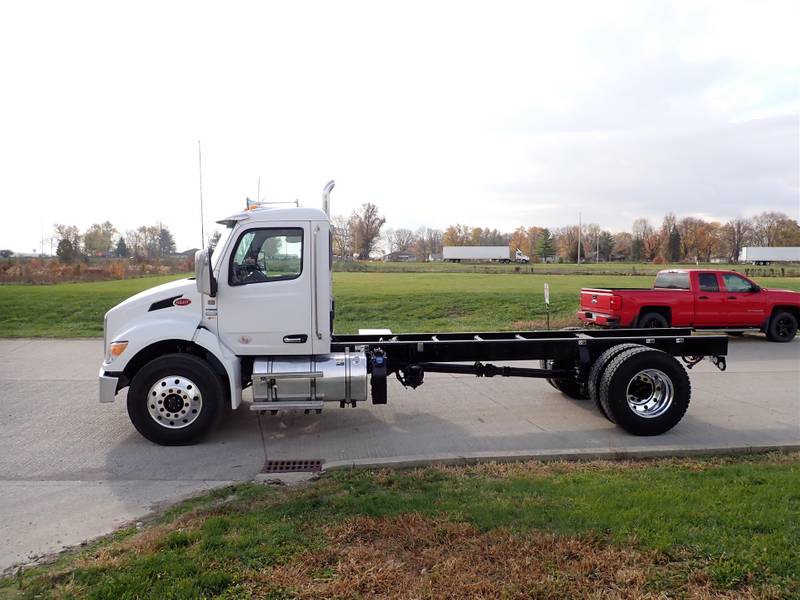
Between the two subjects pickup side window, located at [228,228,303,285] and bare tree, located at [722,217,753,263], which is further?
bare tree, located at [722,217,753,263]

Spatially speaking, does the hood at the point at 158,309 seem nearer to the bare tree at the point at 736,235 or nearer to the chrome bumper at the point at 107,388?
the chrome bumper at the point at 107,388

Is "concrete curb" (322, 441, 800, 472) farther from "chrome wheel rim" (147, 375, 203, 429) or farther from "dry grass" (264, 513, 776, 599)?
"chrome wheel rim" (147, 375, 203, 429)

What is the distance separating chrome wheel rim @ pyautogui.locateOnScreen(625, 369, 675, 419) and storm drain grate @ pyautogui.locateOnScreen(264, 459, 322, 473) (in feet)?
12.3

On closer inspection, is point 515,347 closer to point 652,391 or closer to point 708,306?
point 652,391

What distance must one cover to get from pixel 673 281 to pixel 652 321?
2028 mm

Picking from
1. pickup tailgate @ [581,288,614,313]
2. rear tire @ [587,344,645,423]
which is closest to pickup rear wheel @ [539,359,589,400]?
rear tire @ [587,344,645,423]

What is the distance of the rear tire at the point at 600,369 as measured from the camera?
743 cm

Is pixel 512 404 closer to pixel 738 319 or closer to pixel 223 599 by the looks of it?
pixel 223 599

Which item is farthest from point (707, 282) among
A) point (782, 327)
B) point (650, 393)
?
point (650, 393)

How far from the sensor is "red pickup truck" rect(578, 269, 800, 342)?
14.7 m

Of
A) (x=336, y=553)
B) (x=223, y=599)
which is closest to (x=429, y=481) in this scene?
(x=336, y=553)

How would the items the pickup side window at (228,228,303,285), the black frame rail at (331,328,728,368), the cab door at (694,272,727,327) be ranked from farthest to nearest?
the cab door at (694,272,727,327) → the black frame rail at (331,328,728,368) → the pickup side window at (228,228,303,285)

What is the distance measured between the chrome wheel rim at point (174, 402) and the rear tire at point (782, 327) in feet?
48.7

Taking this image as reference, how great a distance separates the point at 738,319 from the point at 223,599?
1563 centimetres
